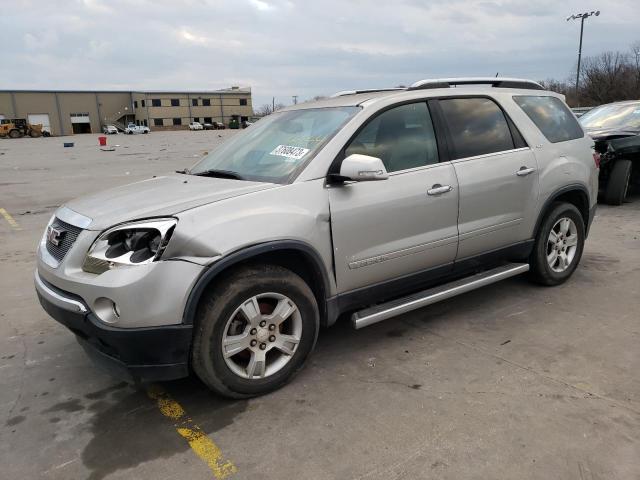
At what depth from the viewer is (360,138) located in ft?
11.5

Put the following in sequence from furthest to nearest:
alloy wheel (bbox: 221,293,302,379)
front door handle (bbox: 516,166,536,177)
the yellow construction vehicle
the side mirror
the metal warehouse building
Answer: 1. the metal warehouse building
2. the yellow construction vehicle
3. front door handle (bbox: 516,166,536,177)
4. the side mirror
5. alloy wheel (bbox: 221,293,302,379)

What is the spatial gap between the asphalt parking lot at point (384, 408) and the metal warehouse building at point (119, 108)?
96.4 metres

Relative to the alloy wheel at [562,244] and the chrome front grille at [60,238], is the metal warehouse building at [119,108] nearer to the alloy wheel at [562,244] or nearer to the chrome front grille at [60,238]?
the chrome front grille at [60,238]

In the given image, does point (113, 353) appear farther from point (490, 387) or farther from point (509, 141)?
point (509, 141)

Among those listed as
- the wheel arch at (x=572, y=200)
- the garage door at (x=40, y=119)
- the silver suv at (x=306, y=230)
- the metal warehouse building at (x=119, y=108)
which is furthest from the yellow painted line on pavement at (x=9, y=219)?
the metal warehouse building at (x=119, y=108)

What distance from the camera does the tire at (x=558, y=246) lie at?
15.2 feet

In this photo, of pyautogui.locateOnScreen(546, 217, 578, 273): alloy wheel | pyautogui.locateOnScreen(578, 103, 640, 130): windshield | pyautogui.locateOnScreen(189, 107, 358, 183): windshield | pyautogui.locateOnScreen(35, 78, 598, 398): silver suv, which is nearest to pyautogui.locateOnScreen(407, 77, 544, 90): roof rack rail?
pyautogui.locateOnScreen(35, 78, 598, 398): silver suv

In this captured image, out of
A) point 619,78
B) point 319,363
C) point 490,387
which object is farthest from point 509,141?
point 619,78

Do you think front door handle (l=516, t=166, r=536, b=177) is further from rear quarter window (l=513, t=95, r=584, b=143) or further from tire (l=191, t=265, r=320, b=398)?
tire (l=191, t=265, r=320, b=398)

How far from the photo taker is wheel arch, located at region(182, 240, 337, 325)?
2754mm

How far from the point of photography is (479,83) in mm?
4430

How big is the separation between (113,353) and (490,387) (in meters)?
2.21

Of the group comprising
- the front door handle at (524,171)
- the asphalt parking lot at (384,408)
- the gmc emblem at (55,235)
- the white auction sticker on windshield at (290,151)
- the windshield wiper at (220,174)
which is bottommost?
the asphalt parking lot at (384,408)

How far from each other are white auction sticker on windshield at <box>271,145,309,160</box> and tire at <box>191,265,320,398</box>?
2.65ft
